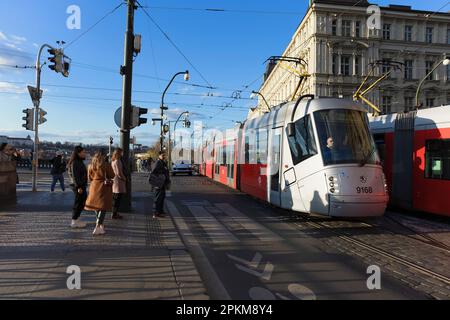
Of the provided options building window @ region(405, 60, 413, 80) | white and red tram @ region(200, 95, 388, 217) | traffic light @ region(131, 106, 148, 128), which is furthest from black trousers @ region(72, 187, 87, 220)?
building window @ region(405, 60, 413, 80)

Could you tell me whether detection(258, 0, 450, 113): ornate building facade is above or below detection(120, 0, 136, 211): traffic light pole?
above

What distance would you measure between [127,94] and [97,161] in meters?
3.75

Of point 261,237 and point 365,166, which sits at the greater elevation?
point 365,166

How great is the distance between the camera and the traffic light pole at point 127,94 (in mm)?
12589

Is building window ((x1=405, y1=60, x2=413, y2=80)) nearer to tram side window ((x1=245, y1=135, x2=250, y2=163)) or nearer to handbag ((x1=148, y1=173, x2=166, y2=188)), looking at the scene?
tram side window ((x1=245, y1=135, x2=250, y2=163))

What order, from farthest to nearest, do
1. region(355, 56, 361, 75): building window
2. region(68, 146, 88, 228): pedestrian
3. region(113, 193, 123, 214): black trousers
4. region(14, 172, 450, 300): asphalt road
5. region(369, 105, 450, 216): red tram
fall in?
region(355, 56, 361, 75): building window
region(369, 105, 450, 216): red tram
region(113, 193, 123, 214): black trousers
region(68, 146, 88, 228): pedestrian
region(14, 172, 450, 300): asphalt road

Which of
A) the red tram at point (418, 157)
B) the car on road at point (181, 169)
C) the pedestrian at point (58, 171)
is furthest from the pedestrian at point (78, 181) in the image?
the car on road at point (181, 169)

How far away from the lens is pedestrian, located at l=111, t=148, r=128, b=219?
37.4ft

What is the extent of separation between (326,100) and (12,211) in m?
8.67

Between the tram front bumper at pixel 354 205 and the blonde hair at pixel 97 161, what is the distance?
509 cm

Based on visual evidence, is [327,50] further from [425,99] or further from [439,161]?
[439,161]

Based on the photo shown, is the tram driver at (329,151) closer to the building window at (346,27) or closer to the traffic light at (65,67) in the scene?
the traffic light at (65,67)
